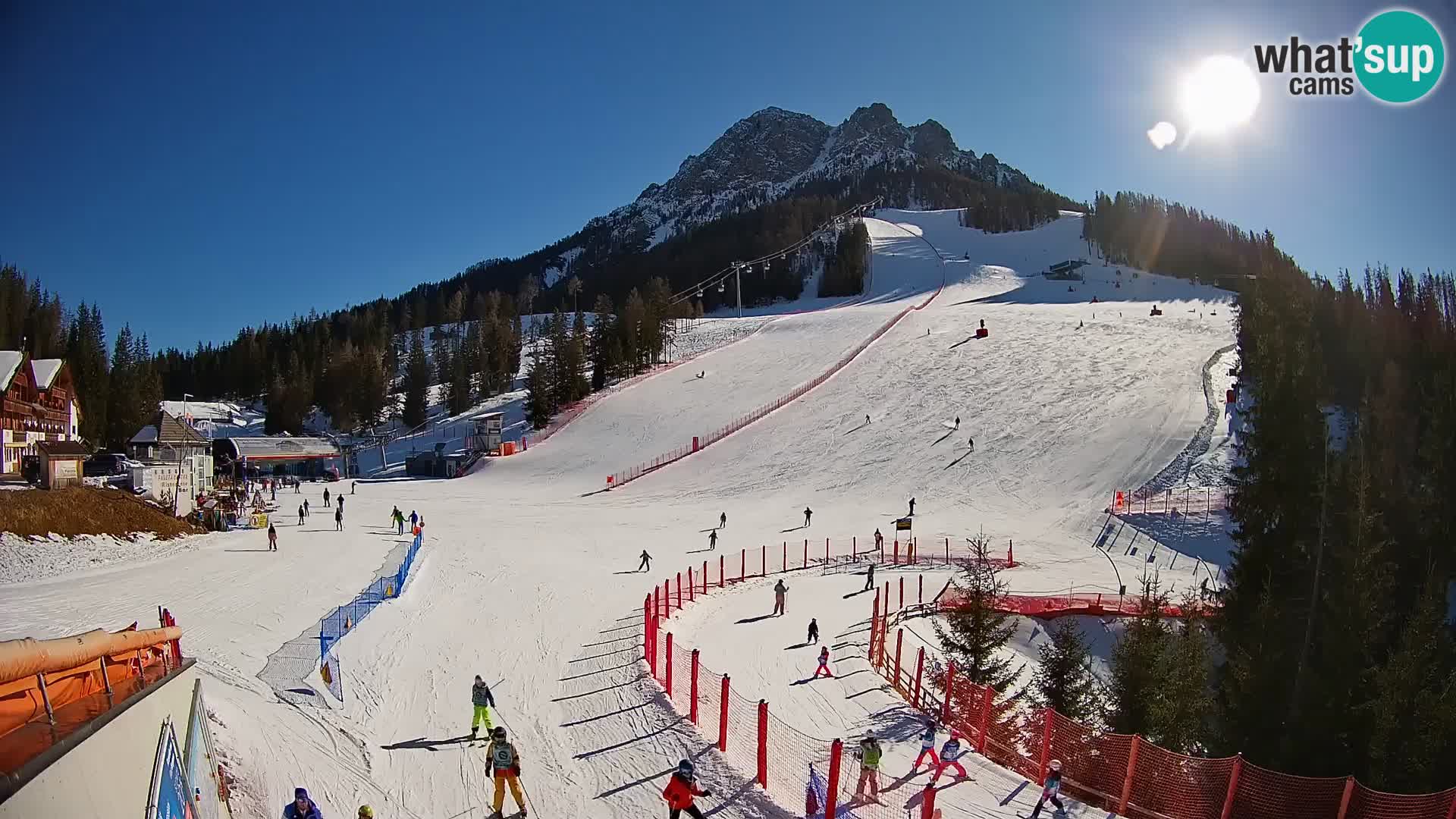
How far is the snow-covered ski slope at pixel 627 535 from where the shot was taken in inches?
438

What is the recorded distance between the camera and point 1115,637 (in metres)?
23.4

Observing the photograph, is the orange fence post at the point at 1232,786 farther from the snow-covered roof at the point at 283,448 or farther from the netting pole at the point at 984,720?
the snow-covered roof at the point at 283,448

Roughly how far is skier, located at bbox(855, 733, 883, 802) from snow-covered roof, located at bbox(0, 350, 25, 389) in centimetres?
A: 4144

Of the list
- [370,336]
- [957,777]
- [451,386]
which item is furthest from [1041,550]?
[370,336]

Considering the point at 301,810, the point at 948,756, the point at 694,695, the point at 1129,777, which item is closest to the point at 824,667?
the point at 694,695

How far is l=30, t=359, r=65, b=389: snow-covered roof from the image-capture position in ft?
123

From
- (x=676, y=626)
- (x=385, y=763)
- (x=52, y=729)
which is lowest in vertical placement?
(x=676, y=626)

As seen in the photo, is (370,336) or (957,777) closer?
(957,777)

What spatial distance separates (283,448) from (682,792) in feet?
217

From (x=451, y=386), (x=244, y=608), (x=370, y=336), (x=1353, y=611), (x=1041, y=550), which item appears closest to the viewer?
(x=1353, y=611)

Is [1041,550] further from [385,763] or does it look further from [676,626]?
[385,763]

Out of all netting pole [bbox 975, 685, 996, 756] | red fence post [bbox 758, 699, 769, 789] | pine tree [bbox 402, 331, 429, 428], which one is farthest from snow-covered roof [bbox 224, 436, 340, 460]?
netting pole [bbox 975, 685, 996, 756]

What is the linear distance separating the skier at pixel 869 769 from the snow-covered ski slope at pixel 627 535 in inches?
42.2

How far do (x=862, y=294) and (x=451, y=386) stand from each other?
66.0 metres
